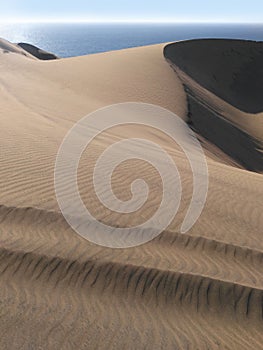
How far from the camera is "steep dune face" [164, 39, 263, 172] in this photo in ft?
55.0

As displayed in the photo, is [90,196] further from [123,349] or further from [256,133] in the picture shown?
[256,133]

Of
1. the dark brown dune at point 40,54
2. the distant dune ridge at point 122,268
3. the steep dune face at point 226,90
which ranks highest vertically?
the distant dune ridge at point 122,268

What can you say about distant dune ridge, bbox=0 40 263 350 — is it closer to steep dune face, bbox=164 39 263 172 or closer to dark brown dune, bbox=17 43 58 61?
steep dune face, bbox=164 39 263 172

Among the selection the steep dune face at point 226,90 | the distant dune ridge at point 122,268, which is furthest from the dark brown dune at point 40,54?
the distant dune ridge at point 122,268

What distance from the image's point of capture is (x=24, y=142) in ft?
28.9

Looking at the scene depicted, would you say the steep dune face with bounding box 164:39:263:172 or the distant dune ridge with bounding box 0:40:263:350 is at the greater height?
the distant dune ridge with bounding box 0:40:263:350

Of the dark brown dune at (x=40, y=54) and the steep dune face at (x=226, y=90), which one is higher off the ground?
the steep dune face at (x=226, y=90)

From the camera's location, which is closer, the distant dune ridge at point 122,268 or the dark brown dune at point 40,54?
the distant dune ridge at point 122,268

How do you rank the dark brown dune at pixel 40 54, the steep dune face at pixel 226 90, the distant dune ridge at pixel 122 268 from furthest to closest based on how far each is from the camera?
the dark brown dune at pixel 40 54
the steep dune face at pixel 226 90
the distant dune ridge at pixel 122 268

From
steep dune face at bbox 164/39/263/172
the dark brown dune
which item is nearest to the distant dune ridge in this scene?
steep dune face at bbox 164/39/263/172

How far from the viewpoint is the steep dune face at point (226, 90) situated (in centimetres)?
1675

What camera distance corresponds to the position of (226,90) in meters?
26.6

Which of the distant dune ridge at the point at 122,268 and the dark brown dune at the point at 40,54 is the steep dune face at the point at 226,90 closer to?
the distant dune ridge at the point at 122,268

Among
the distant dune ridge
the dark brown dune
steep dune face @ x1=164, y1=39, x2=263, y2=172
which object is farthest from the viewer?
the dark brown dune
